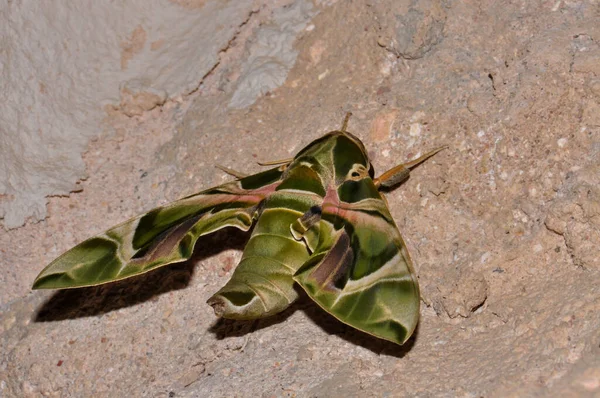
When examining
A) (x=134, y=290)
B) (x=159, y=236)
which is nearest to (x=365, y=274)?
(x=159, y=236)

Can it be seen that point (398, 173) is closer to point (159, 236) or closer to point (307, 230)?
point (307, 230)

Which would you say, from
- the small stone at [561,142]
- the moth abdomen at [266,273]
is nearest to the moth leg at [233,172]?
the moth abdomen at [266,273]

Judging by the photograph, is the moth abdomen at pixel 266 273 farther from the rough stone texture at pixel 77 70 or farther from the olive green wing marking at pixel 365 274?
the rough stone texture at pixel 77 70

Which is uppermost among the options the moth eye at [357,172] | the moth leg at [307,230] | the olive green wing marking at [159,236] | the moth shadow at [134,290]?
the olive green wing marking at [159,236]

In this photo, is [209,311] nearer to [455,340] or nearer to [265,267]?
[265,267]

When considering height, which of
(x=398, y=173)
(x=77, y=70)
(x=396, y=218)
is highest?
(x=77, y=70)

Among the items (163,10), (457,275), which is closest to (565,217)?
(457,275)
